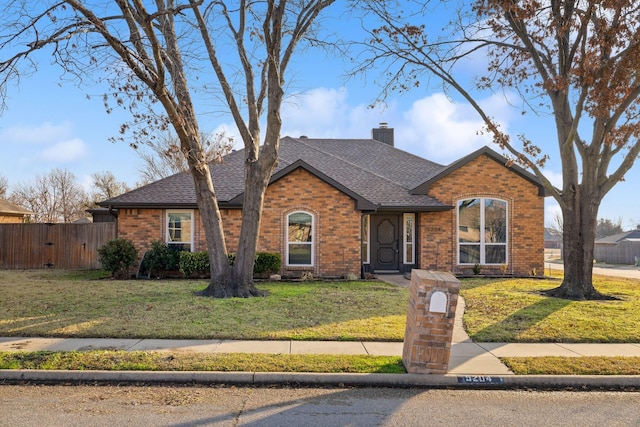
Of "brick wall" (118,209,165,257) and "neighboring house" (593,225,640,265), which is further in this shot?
"neighboring house" (593,225,640,265)

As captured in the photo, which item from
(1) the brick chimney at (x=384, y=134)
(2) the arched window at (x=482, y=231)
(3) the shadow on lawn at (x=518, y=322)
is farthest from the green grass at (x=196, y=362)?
(1) the brick chimney at (x=384, y=134)

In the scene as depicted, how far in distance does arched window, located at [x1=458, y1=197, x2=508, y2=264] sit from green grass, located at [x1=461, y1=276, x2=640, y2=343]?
384 centimetres

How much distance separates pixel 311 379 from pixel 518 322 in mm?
4875

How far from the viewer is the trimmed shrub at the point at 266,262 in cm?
1473

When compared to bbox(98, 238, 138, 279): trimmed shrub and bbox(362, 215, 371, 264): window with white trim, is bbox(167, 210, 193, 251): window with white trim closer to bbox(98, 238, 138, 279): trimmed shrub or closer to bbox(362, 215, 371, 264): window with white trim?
bbox(98, 238, 138, 279): trimmed shrub

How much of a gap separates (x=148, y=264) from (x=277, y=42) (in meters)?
8.20

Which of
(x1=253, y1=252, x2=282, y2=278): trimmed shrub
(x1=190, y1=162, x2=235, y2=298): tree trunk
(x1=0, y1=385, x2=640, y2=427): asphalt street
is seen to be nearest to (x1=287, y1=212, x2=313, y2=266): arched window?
(x1=253, y1=252, x2=282, y2=278): trimmed shrub

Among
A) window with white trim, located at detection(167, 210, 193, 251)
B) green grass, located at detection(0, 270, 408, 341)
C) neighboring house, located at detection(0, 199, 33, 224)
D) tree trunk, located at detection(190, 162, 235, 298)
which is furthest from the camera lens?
neighboring house, located at detection(0, 199, 33, 224)

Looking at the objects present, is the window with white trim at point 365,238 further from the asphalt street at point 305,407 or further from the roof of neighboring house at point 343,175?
the asphalt street at point 305,407

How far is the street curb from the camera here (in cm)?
557

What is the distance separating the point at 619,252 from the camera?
36.5 meters


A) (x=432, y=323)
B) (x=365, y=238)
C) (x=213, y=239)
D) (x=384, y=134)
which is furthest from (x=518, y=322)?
(x=384, y=134)

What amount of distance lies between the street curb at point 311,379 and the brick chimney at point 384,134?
20.5 m

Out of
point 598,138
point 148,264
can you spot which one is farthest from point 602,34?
point 148,264
